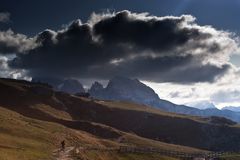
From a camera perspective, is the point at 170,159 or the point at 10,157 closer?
the point at 10,157

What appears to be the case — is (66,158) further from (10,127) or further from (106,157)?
(10,127)

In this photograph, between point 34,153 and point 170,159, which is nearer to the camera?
point 34,153

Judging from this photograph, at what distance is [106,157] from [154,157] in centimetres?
3067

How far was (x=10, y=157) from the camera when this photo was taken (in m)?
76.6

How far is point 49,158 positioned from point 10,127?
4863cm

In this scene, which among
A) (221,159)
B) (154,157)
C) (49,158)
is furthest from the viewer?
(221,159)

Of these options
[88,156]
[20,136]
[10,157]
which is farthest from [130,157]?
[10,157]

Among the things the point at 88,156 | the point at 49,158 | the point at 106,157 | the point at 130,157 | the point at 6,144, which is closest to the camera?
the point at 49,158

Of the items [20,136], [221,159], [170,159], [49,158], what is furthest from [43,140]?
[221,159]

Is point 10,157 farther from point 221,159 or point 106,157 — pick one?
point 221,159

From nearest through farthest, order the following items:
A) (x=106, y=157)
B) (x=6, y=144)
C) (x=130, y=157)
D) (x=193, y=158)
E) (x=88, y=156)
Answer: (x=6, y=144) < (x=88, y=156) < (x=106, y=157) < (x=130, y=157) < (x=193, y=158)

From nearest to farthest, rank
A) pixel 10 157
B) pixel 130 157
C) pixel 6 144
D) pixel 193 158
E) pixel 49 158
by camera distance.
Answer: pixel 10 157
pixel 49 158
pixel 6 144
pixel 130 157
pixel 193 158

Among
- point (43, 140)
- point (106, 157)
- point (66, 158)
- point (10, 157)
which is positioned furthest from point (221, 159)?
point (10, 157)

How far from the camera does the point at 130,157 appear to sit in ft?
430
